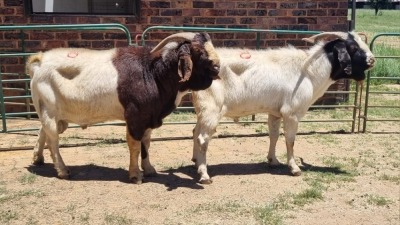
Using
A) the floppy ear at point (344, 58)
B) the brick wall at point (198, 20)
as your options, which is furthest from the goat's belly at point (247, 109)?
the brick wall at point (198, 20)

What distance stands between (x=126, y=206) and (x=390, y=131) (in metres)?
5.18

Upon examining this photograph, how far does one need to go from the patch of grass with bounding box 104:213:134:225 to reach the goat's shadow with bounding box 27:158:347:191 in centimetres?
89

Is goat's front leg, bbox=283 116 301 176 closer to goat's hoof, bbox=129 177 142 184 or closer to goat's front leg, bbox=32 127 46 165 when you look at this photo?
goat's hoof, bbox=129 177 142 184

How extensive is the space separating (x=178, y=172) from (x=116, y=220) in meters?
1.54

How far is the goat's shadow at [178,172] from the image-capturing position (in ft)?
18.2

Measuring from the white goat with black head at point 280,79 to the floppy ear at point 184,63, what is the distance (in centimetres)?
44

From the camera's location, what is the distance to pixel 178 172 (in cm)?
589

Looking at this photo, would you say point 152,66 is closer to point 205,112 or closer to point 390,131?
point 205,112

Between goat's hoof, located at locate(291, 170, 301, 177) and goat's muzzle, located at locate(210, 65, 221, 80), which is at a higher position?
goat's muzzle, located at locate(210, 65, 221, 80)

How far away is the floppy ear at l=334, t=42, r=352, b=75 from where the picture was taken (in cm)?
566

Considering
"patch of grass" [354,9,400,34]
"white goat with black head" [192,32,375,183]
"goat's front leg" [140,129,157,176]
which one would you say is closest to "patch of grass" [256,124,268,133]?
"white goat with black head" [192,32,375,183]

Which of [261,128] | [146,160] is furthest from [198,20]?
[146,160]

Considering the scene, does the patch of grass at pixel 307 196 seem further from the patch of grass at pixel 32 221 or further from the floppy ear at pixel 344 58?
the patch of grass at pixel 32 221

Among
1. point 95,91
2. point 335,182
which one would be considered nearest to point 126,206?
point 95,91
